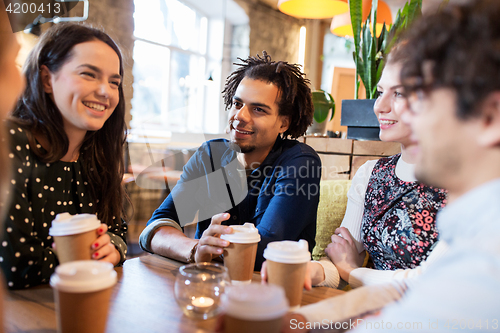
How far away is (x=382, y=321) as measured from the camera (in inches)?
21.9

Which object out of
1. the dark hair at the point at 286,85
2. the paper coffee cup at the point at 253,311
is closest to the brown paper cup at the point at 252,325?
the paper coffee cup at the point at 253,311

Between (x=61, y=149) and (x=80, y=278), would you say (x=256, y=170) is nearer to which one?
(x=61, y=149)

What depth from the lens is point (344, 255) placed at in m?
1.38

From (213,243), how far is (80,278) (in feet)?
1.48

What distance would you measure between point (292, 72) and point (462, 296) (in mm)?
1586

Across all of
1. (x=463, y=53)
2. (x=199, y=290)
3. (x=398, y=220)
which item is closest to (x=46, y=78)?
(x=199, y=290)

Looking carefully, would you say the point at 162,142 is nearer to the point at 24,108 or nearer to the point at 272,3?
the point at 272,3

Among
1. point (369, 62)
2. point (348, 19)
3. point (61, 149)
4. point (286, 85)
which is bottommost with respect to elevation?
point (61, 149)

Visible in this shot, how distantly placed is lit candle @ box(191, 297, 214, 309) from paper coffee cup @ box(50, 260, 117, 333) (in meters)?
0.20

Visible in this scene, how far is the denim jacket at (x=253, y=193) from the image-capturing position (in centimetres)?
147

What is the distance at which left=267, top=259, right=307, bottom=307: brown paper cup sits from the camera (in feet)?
2.84

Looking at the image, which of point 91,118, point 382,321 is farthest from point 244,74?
point 382,321

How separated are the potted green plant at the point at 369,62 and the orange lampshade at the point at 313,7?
4.14 ft

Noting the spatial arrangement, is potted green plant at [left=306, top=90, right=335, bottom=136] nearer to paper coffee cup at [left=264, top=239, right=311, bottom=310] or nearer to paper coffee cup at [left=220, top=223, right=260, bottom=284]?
paper coffee cup at [left=220, top=223, right=260, bottom=284]
